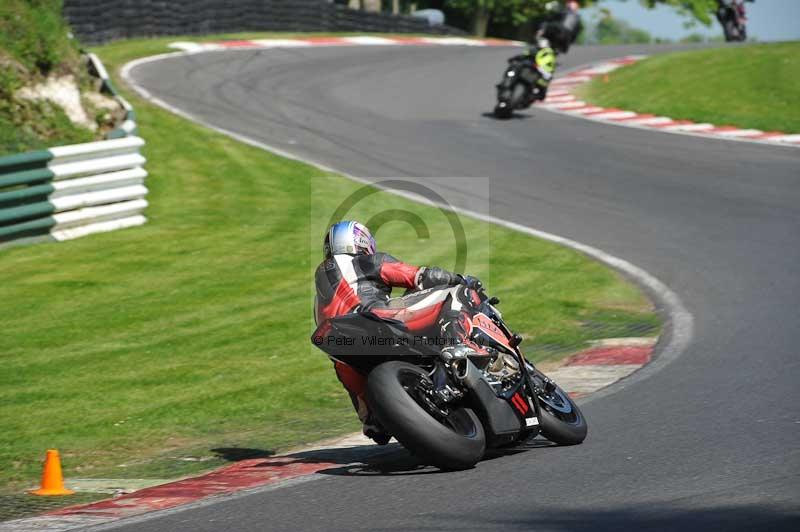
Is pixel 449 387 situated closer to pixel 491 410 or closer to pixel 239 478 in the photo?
pixel 491 410

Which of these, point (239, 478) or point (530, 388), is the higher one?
point (530, 388)

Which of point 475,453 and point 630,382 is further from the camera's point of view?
point 630,382

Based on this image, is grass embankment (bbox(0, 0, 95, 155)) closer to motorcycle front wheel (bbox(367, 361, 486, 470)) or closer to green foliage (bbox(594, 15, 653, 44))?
motorcycle front wheel (bbox(367, 361, 486, 470))

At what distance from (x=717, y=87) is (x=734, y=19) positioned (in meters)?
16.2

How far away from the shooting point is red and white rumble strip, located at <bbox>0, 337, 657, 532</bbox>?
5824 millimetres

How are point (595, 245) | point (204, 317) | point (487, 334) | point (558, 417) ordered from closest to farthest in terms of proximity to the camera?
point (487, 334) → point (558, 417) → point (204, 317) → point (595, 245)

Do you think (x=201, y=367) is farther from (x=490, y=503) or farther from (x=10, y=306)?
(x=490, y=503)

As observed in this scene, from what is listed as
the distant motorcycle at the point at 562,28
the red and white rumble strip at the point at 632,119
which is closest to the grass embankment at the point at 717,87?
the red and white rumble strip at the point at 632,119

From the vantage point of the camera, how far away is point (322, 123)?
2211 cm

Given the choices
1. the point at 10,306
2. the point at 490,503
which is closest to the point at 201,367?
the point at 10,306

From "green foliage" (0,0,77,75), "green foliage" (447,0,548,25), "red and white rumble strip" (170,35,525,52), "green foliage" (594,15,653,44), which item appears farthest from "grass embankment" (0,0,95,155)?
"green foliage" (594,15,653,44)

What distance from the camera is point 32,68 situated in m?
16.8

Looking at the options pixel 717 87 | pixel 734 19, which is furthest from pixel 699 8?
pixel 717 87

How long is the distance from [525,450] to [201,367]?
3.56m
